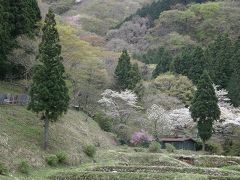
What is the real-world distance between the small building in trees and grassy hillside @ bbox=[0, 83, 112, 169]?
10.2 m

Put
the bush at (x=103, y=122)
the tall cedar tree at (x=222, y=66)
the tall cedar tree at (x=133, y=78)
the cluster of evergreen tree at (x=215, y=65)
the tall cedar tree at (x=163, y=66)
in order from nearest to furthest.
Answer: the bush at (x=103, y=122) → the tall cedar tree at (x=133, y=78) → the cluster of evergreen tree at (x=215, y=65) → the tall cedar tree at (x=222, y=66) → the tall cedar tree at (x=163, y=66)

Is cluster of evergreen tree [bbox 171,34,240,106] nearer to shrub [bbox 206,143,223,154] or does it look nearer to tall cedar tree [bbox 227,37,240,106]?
tall cedar tree [bbox 227,37,240,106]

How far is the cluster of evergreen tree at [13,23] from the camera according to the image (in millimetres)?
41938

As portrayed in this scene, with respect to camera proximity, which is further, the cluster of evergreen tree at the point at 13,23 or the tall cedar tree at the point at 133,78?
the tall cedar tree at the point at 133,78

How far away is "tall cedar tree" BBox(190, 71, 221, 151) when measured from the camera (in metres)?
51.1

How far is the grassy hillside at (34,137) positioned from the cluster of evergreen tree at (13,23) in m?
2.96

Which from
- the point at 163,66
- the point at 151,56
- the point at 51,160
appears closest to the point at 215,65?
the point at 163,66

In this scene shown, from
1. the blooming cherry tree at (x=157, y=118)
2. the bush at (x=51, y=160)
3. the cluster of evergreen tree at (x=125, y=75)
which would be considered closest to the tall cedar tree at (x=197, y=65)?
the cluster of evergreen tree at (x=125, y=75)

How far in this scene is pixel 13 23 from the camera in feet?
145

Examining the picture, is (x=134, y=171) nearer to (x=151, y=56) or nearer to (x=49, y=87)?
(x=49, y=87)

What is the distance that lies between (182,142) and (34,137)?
24261 millimetres

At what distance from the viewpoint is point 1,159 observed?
2898cm

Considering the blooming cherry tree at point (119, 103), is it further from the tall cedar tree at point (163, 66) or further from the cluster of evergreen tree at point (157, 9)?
the cluster of evergreen tree at point (157, 9)

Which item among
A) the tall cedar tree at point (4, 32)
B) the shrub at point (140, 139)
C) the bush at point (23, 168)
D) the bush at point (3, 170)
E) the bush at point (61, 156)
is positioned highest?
the tall cedar tree at point (4, 32)
